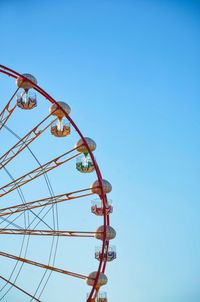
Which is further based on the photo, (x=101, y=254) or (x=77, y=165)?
(x=77, y=165)

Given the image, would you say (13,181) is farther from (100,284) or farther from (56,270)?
(100,284)

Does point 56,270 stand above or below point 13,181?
below

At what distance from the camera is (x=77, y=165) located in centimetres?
1827

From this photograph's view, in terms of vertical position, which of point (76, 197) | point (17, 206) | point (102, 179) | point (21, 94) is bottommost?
point (17, 206)

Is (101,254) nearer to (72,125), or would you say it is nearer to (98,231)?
(98,231)

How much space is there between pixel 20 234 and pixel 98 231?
2.88m

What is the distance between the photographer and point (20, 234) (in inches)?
615

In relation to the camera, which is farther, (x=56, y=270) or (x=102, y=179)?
(x=102, y=179)

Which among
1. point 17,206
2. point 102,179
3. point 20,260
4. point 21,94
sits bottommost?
point 20,260

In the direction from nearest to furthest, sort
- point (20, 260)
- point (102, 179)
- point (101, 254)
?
point (20, 260) < point (101, 254) < point (102, 179)

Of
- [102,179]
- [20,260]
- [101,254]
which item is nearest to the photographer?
[20,260]

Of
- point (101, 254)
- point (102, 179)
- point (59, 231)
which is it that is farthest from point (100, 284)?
point (102, 179)

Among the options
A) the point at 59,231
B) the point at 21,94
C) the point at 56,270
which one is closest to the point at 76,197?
the point at 59,231

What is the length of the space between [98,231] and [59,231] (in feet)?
5.56
